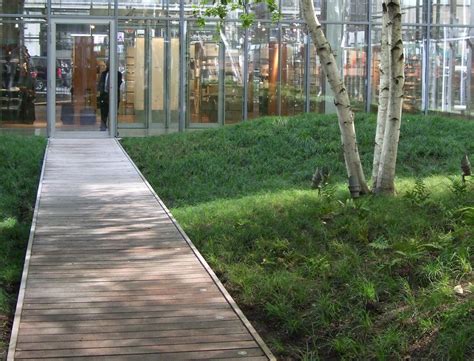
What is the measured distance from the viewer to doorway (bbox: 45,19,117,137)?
2209 centimetres

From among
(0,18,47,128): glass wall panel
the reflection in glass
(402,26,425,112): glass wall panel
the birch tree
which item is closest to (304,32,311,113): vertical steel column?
(402,26,425,112): glass wall panel

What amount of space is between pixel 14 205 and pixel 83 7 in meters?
10.8

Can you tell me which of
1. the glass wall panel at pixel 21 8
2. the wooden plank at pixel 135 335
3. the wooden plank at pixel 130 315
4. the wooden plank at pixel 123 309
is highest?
the glass wall panel at pixel 21 8

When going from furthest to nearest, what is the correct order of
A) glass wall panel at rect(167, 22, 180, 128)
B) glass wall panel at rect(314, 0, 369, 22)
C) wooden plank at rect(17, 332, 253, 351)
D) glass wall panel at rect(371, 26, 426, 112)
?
glass wall panel at rect(371, 26, 426, 112)
glass wall panel at rect(314, 0, 369, 22)
glass wall panel at rect(167, 22, 180, 128)
wooden plank at rect(17, 332, 253, 351)

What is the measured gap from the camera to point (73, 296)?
7172 millimetres

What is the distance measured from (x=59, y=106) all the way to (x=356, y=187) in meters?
13.4

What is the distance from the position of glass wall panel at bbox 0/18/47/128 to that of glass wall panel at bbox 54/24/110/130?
46 centimetres

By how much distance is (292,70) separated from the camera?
23.7 m

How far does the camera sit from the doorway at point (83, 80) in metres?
22.1

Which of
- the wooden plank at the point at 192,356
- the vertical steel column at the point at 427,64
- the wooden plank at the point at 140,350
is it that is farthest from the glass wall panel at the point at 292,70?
the wooden plank at the point at 192,356

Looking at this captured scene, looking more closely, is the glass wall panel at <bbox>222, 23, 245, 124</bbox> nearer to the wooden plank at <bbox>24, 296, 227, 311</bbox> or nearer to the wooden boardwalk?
the wooden boardwalk

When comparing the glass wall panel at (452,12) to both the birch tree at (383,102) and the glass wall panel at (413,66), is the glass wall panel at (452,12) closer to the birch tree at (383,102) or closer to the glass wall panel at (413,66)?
the glass wall panel at (413,66)

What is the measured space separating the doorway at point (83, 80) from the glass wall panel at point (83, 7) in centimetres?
29

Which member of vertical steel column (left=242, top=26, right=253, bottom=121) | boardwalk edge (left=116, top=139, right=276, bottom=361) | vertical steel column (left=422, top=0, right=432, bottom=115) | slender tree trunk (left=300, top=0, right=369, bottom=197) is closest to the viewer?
boardwalk edge (left=116, top=139, right=276, bottom=361)
